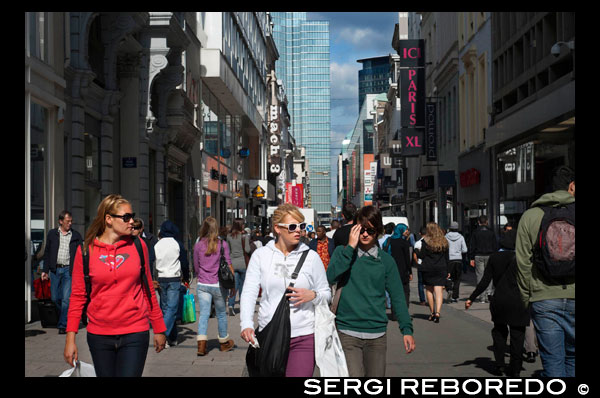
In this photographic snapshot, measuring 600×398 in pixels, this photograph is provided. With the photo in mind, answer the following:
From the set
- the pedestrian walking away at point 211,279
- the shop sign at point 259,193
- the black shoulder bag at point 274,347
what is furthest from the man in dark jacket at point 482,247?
the shop sign at point 259,193

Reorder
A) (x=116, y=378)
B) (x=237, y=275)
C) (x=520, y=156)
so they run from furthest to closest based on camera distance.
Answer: (x=520, y=156) → (x=237, y=275) → (x=116, y=378)

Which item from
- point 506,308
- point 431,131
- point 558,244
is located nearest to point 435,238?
point 506,308

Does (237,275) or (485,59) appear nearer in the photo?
(237,275)

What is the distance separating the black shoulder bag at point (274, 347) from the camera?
537 centimetres

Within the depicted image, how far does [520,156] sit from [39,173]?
630 inches

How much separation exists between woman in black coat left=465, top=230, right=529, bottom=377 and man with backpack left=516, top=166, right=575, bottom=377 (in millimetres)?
2575

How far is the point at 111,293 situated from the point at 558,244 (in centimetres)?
318

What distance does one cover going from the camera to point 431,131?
45.0 meters

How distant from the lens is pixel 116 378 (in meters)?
5.40

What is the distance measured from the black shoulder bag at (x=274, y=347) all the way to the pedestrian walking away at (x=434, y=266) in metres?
8.84

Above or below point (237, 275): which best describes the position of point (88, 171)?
above

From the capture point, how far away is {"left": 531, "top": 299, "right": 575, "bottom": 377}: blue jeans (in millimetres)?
5773

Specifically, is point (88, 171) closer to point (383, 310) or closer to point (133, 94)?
point (133, 94)
